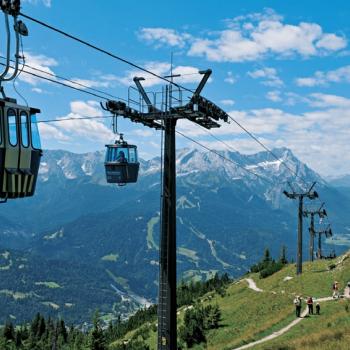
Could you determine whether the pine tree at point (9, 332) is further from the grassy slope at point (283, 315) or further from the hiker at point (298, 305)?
the hiker at point (298, 305)

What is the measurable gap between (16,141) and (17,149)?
0.28 m

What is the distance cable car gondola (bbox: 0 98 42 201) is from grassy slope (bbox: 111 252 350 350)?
1747 cm

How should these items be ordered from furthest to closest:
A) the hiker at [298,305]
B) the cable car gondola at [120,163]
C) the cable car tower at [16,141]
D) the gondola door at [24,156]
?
the hiker at [298,305] → the cable car gondola at [120,163] → the gondola door at [24,156] → the cable car tower at [16,141]

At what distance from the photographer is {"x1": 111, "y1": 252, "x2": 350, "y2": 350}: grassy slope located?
3039 centimetres

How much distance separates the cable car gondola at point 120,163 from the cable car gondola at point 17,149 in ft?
29.2

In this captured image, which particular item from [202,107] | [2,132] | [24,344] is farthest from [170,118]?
[24,344]

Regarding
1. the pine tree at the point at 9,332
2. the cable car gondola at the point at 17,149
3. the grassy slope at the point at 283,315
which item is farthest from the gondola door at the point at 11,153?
the pine tree at the point at 9,332

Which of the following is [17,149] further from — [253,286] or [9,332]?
[9,332]

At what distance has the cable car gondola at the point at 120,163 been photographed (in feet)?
91.1

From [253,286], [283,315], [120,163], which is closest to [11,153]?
[120,163]

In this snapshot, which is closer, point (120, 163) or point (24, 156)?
point (24, 156)

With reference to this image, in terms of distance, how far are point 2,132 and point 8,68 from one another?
2277 millimetres

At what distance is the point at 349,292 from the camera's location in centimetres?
4850

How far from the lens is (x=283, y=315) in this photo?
45.2 meters
